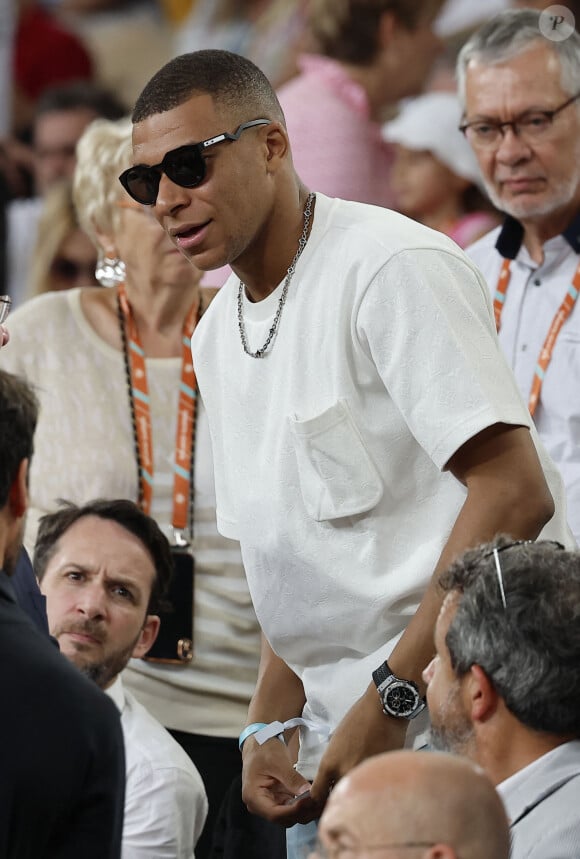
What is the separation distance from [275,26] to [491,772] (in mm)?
4116

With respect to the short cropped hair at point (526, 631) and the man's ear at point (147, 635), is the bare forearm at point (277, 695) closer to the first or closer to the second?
the short cropped hair at point (526, 631)

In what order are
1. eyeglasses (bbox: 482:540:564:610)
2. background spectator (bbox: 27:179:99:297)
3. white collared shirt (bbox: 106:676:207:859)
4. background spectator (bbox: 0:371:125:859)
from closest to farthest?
background spectator (bbox: 0:371:125:859), eyeglasses (bbox: 482:540:564:610), white collared shirt (bbox: 106:676:207:859), background spectator (bbox: 27:179:99:297)

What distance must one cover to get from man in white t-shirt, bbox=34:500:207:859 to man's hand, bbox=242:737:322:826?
26.2 inches

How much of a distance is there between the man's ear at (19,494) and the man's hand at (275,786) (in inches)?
28.7

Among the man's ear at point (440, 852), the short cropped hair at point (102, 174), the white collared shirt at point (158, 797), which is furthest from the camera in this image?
the short cropped hair at point (102, 174)

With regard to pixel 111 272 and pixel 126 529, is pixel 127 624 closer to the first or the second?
pixel 126 529

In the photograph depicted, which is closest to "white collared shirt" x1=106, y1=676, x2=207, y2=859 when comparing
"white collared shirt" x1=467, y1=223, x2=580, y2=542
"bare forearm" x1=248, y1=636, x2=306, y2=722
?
"bare forearm" x1=248, y1=636, x2=306, y2=722

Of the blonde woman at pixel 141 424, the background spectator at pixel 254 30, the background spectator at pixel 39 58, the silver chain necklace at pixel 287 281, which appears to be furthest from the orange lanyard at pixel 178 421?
the background spectator at pixel 39 58

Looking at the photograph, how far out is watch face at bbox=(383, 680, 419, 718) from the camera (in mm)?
2348

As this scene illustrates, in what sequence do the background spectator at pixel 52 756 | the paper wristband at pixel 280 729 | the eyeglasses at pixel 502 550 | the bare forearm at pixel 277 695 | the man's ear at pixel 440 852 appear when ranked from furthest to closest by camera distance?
1. the bare forearm at pixel 277 695
2. the paper wristband at pixel 280 729
3. the eyeglasses at pixel 502 550
4. the background spectator at pixel 52 756
5. the man's ear at pixel 440 852

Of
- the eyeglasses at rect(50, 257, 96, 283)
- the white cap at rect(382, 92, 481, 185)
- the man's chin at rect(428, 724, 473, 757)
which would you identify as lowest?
the man's chin at rect(428, 724, 473, 757)

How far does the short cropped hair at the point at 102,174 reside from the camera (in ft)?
12.9

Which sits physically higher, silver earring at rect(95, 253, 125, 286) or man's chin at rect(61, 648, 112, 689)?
silver earring at rect(95, 253, 125, 286)

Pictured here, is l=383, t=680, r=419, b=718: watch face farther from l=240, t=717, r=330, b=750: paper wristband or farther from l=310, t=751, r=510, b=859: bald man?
l=310, t=751, r=510, b=859: bald man
